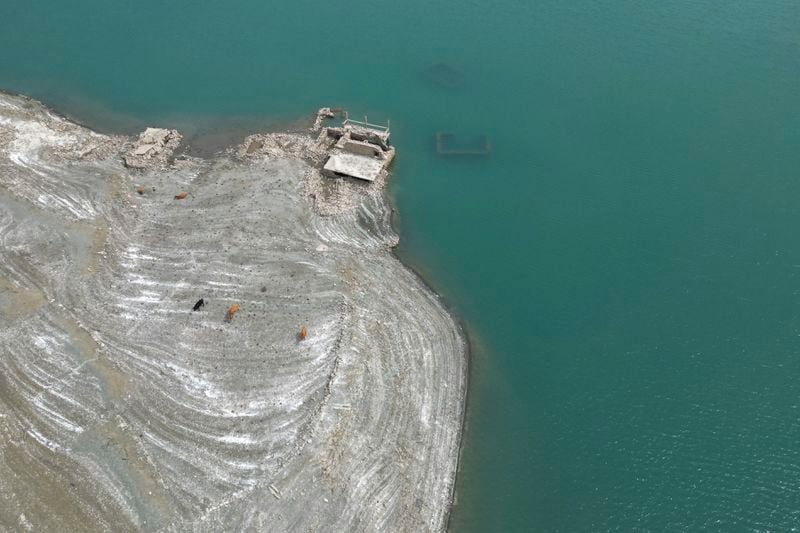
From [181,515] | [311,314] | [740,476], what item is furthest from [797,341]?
[181,515]

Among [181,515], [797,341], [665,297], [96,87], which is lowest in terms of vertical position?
[181,515]

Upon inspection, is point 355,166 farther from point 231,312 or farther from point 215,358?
point 215,358

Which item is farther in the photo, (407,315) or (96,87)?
(96,87)

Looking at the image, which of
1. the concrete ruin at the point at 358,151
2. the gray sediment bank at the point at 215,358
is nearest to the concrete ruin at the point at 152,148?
the gray sediment bank at the point at 215,358

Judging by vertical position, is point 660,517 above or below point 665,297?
below

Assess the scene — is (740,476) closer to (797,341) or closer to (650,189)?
(797,341)

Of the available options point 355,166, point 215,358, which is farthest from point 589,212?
point 215,358

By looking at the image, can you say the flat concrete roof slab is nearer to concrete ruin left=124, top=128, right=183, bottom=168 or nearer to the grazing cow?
concrete ruin left=124, top=128, right=183, bottom=168

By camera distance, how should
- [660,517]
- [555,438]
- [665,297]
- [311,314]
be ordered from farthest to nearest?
1. [665,297]
2. [311,314]
3. [555,438]
4. [660,517]
